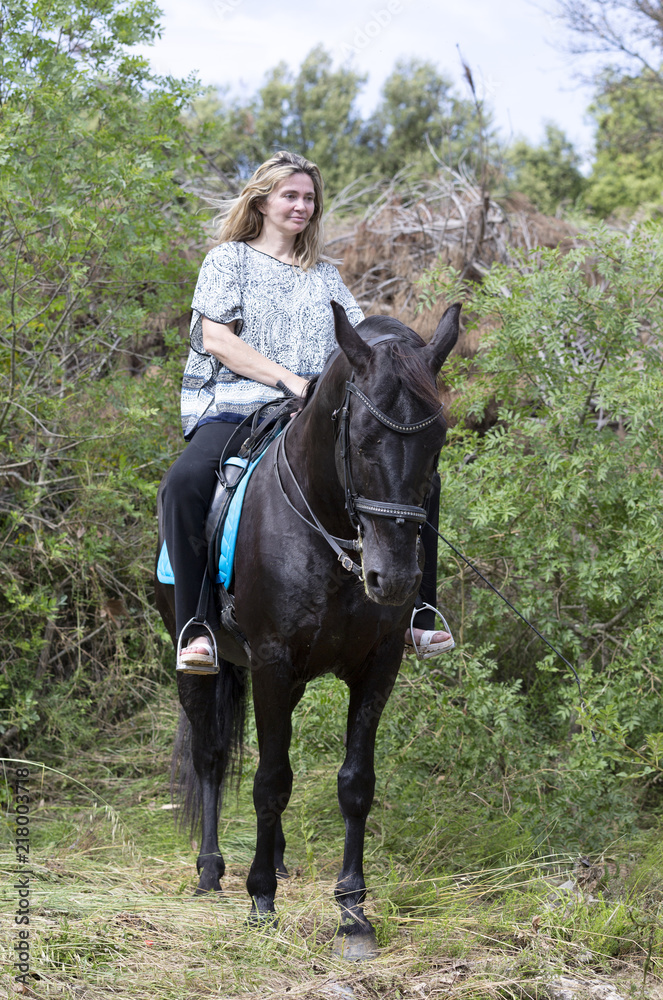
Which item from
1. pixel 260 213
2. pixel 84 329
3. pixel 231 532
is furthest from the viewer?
pixel 84 329

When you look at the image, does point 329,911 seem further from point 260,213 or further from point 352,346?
point 260,213

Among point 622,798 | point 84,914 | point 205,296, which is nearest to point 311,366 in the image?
→ point 205,296

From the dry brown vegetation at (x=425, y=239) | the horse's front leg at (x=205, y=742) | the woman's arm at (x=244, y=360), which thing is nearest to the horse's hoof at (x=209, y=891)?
the horse's front leg at (x=205, y=742)

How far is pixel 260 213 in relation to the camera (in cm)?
393

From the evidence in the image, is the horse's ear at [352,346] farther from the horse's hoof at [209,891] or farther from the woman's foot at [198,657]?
the horse's hoof at [209,891]

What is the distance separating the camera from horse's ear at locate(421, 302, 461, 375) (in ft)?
8.85

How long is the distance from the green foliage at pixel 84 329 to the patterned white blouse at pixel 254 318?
1546 mm

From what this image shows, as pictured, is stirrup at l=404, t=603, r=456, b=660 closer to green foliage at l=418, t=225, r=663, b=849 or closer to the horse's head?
green foliage at l=418, t=225, r=663, b=849

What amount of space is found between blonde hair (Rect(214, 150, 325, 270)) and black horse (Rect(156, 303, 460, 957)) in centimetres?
103

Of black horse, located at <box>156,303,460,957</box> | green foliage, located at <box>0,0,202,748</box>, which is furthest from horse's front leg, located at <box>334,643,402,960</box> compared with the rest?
green foliage, located at <box>0,0,202,748</box>

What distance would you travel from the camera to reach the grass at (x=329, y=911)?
2701 millimetres

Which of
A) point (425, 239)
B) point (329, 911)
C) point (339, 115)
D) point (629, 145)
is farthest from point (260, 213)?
point (339, 115)

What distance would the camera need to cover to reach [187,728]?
178 inches

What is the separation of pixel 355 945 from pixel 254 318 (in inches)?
96.8
